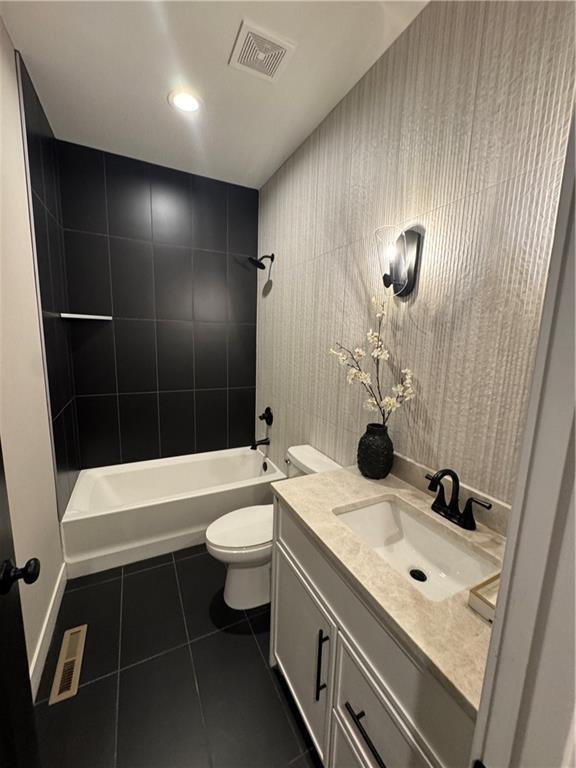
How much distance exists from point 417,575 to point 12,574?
1.13 meters

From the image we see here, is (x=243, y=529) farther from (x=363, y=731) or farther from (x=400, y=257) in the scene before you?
(x=400, y=257)

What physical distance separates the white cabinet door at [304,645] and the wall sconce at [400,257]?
1.19 meters

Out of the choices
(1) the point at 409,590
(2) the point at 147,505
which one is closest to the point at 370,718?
(1) the point at 409,590

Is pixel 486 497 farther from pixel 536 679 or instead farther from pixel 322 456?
pixel 322 456

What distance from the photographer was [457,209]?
3.58ft

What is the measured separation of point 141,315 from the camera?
8.04 feet

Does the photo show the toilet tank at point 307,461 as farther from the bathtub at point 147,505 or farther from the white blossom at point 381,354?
the white blossom at point 381,354

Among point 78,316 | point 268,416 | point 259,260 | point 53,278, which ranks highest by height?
point 259,260

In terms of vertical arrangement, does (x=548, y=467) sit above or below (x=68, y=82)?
below

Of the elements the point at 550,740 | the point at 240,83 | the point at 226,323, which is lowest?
the point at 550,740

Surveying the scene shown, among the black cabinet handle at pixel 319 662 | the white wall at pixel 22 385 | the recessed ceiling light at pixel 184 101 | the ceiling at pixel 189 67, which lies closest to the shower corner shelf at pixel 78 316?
the white wall at pixel 22 385

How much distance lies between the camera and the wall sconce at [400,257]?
1243 millimetres

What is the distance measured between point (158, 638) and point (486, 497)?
1.61 metres

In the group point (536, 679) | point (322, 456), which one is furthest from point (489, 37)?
point (322, 456)
